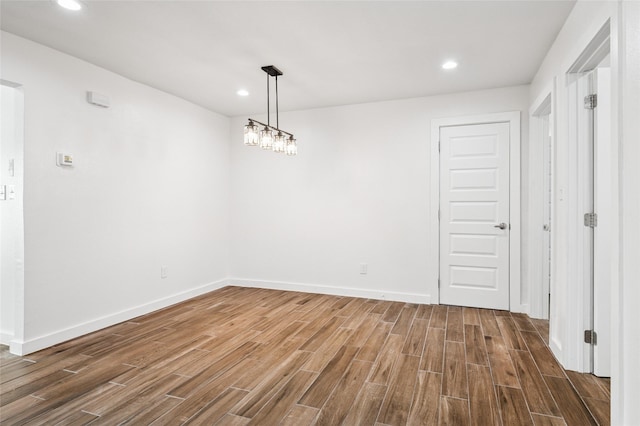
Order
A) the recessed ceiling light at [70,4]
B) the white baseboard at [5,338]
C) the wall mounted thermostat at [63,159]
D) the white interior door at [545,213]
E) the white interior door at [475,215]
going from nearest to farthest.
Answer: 1. the recessed ceiling light at [70,4]
2. the white baseboard at [5,338]
3. the wall mounted thermostat at [63,159]
4. the white interior door at [545,213]
5. the white interior door at [475,215]

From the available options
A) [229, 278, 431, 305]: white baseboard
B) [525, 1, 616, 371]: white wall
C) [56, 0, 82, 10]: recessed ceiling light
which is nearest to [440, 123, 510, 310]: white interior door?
[229, 278, 431, 305]: white baseboard

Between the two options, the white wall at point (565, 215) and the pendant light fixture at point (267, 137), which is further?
the pendant light fixture at point (267, 137)

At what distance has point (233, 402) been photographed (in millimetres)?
2129

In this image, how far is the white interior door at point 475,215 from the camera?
405 centimetres

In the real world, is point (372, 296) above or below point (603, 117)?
below

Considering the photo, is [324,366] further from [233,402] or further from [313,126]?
[313,126]

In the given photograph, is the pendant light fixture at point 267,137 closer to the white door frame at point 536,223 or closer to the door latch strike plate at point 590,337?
the white door frame at point 536,223

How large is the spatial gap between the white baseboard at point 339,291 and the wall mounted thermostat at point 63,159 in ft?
9.39

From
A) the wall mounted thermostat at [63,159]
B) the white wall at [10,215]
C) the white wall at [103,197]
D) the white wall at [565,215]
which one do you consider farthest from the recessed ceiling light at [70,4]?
the white wall at [565,215]

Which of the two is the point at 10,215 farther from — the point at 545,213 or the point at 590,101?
the point at 545,213

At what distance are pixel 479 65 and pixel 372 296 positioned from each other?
117 inches

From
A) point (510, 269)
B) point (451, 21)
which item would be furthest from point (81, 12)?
point (510, 269)

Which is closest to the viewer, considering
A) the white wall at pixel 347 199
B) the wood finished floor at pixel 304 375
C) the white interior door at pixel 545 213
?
the wood finished floor at pixel 304 375

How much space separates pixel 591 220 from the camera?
94.1 inches
